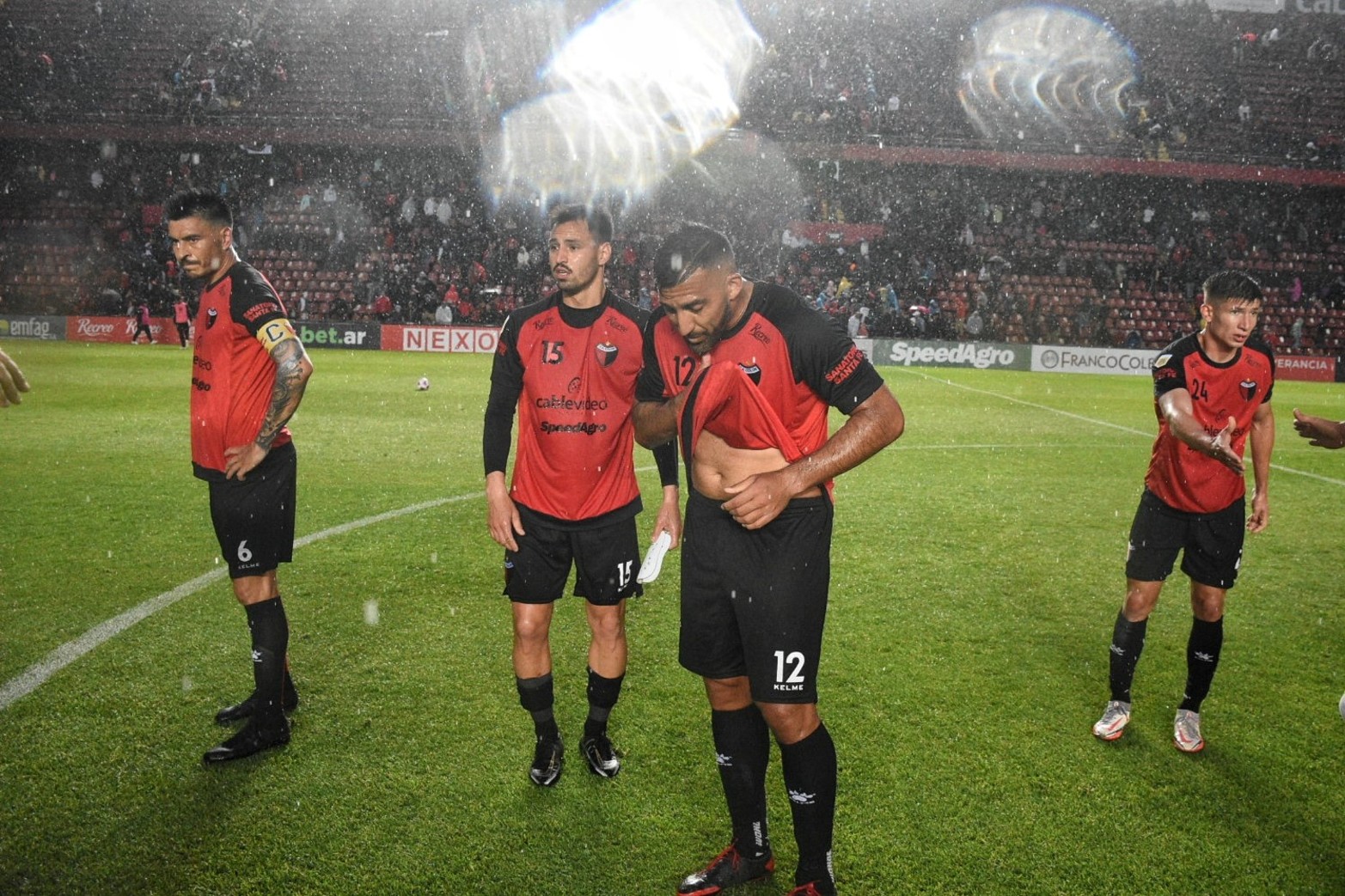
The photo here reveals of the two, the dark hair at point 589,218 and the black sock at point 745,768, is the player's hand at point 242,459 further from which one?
the black sock at point 745,768

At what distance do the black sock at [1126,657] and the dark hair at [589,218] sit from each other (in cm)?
306

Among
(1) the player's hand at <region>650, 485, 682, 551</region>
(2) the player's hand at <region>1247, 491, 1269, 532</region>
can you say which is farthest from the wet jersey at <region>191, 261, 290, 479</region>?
(2) the player's hand at <region>1247, 491, 1269, 532</region>

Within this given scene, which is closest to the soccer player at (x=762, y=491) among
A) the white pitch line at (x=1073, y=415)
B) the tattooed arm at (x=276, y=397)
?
the tattooed arm at (x=276, y=397)

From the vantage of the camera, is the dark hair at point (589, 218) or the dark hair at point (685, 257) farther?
the dark hair at point (589, 218)

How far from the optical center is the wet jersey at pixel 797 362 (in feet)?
8.91

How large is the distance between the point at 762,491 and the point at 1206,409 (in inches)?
114

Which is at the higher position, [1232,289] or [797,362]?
[1232,289]

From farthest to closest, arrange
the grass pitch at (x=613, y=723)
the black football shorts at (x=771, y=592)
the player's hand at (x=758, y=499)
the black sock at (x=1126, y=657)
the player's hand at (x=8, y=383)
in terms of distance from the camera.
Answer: the black sock at (x=1126, y=657) → the player's hand at (x=8, y=383) → the grass pitch at (x=613, y=723) → the black football shorts at (x=771, y=592) → the player's hand at (x=758, y=499)

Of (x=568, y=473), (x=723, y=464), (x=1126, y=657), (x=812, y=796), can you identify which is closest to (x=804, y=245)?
(x=1126, y=657)

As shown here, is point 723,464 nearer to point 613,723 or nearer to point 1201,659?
point 613,723

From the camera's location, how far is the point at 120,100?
33250mm

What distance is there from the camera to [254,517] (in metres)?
3.92

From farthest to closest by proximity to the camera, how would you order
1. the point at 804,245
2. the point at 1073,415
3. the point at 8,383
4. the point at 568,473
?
the point at 804,245, the point at 1073,415, the point at 568,473, the point at 8,383

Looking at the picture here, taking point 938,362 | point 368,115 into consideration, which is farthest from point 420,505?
point 368,115
